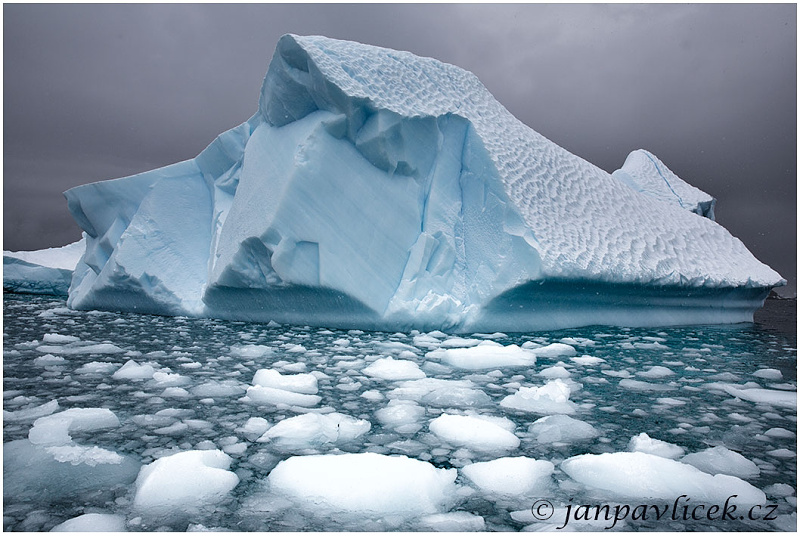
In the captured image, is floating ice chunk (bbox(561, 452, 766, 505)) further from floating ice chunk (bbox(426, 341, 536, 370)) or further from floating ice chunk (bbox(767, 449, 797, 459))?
floating ice chunk (bbox(426, 341, 536, 370))

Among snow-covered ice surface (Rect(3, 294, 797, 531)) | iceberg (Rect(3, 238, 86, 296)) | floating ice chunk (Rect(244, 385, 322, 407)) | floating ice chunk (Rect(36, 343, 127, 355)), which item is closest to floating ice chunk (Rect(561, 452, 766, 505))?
snow-covered ice surface (Rect(3, 294, 797, 531))

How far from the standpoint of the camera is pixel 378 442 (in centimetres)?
136

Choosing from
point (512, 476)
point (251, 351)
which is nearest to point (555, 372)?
point (512, 476)

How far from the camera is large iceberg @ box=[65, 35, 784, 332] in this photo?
4.12 metres

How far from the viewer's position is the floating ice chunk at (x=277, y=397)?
175cm

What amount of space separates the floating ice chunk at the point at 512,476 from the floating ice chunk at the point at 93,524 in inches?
27.7

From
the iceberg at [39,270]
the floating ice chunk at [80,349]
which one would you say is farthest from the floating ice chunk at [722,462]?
the iceberg at [39,270]

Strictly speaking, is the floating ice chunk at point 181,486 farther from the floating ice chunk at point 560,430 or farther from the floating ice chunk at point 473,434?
the floating ice chunk at point 560,430

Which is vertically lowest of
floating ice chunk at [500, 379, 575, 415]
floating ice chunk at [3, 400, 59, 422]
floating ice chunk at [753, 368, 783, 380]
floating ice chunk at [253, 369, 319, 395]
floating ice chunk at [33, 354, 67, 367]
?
floating ice chunk at [33, 354, 67, 367]

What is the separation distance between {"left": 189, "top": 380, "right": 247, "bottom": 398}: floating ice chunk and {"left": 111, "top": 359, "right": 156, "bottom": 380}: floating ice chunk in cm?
33

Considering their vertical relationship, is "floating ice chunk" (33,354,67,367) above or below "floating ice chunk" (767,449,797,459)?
below

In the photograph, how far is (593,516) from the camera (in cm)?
97

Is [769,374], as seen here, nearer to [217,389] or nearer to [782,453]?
[782,453]

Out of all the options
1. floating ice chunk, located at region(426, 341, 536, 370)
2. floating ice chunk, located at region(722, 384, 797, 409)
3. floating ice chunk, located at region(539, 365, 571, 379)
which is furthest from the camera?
floating ice chunk, located at region(426, 341, 536, 370)
